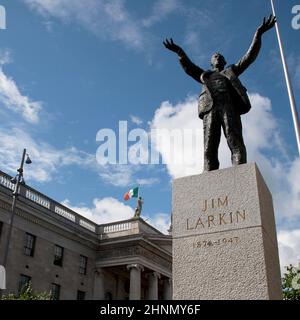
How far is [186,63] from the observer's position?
864 cm

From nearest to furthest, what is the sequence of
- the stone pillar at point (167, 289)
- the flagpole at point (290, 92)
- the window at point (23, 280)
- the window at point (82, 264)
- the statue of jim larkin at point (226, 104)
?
the statue of jim larkin at point (226, 104) → the flagpole at point (290, 92) → the window at point (23, 280) → the window at point (82, 264) → the stone pillar at point (167, 289)

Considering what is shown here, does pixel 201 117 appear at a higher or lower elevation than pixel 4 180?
lower

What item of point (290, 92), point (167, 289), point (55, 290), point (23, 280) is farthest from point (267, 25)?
point (167, 289)

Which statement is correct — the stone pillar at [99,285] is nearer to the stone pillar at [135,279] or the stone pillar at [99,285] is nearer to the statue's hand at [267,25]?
the stone pillar at [135,279]

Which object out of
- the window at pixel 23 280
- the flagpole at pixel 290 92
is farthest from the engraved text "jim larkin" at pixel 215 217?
the window at pixel 23 280

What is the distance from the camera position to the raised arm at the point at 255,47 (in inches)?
313

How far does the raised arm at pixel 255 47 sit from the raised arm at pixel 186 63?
2.78 ft

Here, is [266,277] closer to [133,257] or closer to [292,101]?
[292,101]

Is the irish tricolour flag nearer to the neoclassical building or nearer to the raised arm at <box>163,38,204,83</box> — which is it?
the neoclassical building

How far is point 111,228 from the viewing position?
43.0m

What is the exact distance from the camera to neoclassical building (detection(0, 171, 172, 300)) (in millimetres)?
31328

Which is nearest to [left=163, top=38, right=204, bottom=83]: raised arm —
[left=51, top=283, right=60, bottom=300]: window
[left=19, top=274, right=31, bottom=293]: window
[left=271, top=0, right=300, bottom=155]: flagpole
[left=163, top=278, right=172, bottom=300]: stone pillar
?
[left=271, top=0, right=300, bottom=155]: flagpole

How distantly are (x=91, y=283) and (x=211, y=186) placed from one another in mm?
35355

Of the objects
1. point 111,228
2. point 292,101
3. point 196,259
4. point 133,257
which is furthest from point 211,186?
point 111,228
